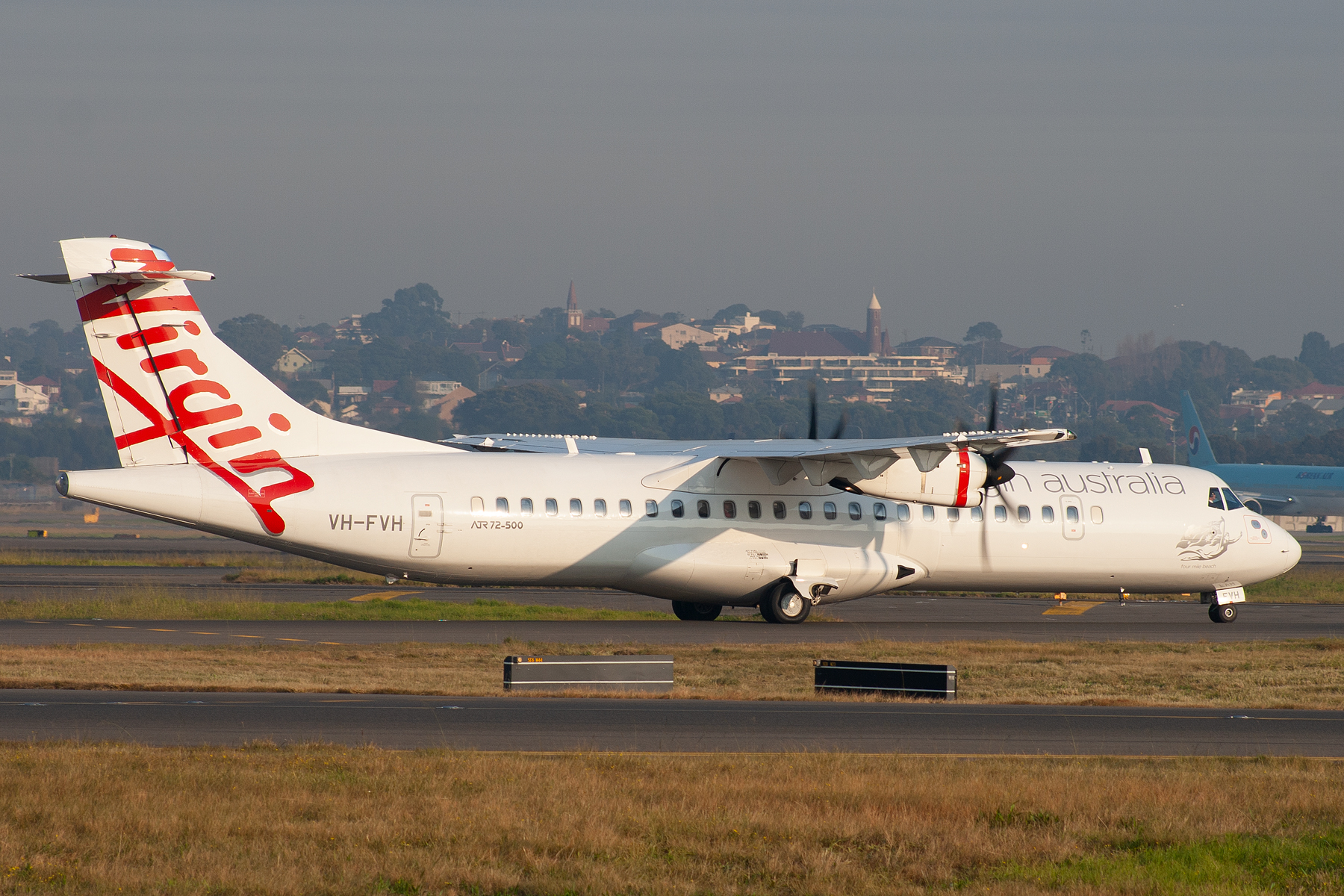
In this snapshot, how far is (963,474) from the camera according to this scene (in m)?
27.4

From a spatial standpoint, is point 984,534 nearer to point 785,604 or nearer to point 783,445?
point 785,604

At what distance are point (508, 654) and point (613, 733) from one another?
327 inches

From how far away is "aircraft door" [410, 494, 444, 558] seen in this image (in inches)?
1034

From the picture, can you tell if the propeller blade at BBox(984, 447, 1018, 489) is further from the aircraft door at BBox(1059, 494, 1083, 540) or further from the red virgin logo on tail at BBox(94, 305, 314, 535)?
the red virgin logo on tail at BBox(94, 305, 314, 535)

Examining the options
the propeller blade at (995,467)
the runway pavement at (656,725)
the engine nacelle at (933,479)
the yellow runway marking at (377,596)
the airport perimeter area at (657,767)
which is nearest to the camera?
the airport perimeter area at (657,767)

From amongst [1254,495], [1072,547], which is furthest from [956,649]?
[1254,495]

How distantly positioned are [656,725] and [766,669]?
6.28 meters

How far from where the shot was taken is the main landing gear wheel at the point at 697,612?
98.0 feet

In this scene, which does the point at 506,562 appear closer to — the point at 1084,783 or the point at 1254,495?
the point at 1084,783

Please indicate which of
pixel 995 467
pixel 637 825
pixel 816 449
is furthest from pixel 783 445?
pixel 637 825

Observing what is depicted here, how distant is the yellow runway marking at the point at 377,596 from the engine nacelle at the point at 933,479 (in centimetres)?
1276

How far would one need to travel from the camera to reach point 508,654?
2270cm

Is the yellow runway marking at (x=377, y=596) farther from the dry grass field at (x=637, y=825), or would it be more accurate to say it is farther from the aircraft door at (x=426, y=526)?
the dry grass field at (x=637, y=825)

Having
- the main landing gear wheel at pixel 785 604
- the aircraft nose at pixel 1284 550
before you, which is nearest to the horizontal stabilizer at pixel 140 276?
the main landing gear wheel at pixel 785 604
